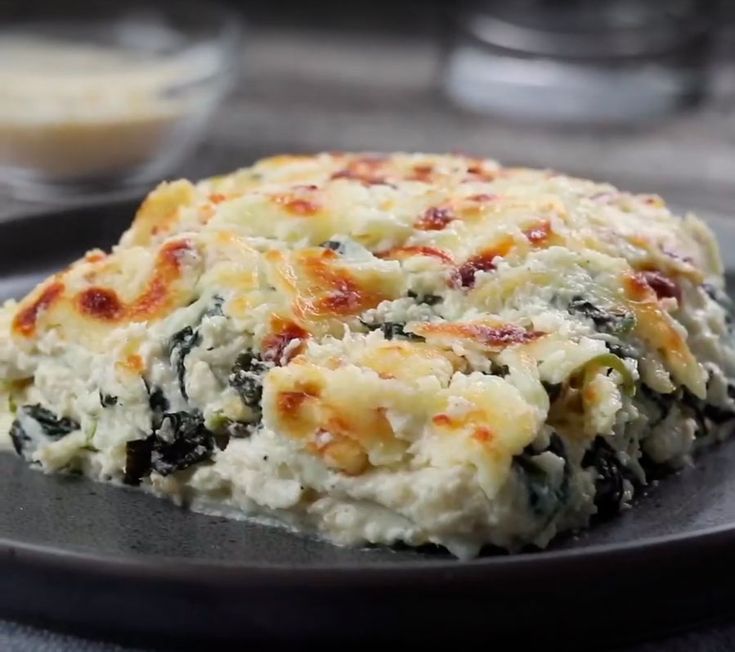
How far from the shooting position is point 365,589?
1624 mm

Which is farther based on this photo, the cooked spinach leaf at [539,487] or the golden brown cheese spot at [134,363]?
the golden brown cheese spot at [134,363]

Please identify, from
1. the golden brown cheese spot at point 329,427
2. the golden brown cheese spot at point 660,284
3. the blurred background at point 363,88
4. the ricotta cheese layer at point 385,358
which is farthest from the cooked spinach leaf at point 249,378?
the blurred background at point 363,88

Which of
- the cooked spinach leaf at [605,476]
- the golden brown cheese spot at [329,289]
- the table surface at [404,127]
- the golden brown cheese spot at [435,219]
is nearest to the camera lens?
the cooked spinach leaf at [605,476]

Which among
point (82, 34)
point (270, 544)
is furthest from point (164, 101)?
point (270, 544)

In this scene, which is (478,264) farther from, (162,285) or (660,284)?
(162,285)

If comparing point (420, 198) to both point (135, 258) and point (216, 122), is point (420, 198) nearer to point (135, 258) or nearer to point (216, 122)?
point (135, 258)

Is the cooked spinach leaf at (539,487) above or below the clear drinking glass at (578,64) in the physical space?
above

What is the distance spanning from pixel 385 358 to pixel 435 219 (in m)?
0.44

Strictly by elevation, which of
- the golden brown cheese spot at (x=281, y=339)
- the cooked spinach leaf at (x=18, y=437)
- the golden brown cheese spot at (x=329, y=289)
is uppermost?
the golden brown cheese spot at (x=329, y=289)

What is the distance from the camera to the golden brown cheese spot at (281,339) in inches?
77.3

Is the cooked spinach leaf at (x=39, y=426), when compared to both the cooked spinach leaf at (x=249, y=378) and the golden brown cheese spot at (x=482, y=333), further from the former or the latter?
the golden brown cheese spot at (x=482, y=333)

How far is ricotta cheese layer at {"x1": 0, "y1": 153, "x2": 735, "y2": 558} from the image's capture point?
182 cm

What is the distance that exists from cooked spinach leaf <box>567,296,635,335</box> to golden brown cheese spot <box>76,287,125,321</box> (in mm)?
728

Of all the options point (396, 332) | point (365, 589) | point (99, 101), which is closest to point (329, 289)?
point (396, 332)
